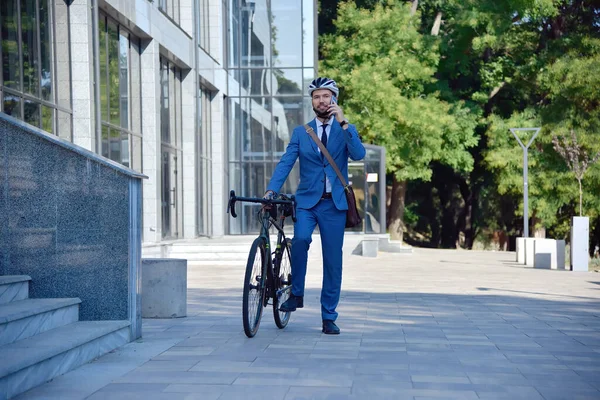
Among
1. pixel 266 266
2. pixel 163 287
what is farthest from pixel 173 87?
pixel 266 266

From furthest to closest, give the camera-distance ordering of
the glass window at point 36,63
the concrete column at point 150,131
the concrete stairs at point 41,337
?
the concrete column at point 150,131, the glass window at point 36,63, the concrete stairs at point 41,337

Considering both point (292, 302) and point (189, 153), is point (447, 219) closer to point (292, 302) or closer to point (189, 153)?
point (189, 153)

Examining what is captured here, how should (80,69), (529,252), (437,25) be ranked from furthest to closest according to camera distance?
(437,25), (529,252), (80,69)

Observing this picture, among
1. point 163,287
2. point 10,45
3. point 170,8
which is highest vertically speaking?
point 170,8

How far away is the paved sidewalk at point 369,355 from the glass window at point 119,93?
856cm

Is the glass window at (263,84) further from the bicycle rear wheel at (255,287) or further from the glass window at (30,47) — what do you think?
the bicycle rear wheel at (255,287)

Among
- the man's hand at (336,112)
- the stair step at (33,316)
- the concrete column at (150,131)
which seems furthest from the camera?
the concrete column at (150,131)

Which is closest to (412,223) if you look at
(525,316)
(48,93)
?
(48,93)

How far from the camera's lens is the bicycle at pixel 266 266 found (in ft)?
23.6

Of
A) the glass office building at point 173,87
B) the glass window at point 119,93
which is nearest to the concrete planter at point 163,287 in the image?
the glass office building at point 173,87

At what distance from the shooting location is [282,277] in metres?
7.79

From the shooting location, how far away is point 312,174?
7.73 meters

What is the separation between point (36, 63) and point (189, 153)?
34.9 ft

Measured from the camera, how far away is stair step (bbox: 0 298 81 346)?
5.86 m
